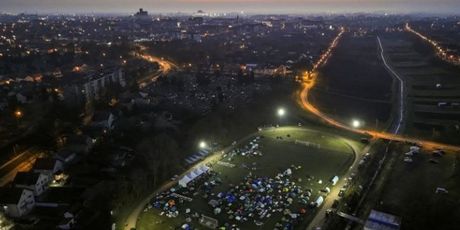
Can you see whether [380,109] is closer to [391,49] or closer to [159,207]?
[159,207]

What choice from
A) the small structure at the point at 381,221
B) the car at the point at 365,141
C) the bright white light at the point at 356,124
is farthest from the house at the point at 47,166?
the bright white light at the point at 356,124

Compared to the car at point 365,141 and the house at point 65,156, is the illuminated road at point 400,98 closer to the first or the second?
the car at point 365,141

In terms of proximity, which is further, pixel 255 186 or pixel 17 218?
pixel 255 186

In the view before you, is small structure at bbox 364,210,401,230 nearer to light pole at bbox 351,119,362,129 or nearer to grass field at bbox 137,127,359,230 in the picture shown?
grass field at bbox 137,127,359,230

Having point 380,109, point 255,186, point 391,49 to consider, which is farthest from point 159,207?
point 391,49

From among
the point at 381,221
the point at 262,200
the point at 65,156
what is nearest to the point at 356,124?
the point at 381,221

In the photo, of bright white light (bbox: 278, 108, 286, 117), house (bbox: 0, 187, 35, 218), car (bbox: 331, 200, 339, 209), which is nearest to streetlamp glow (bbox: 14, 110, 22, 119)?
house (bbox: 0, 187, 35, 218)
